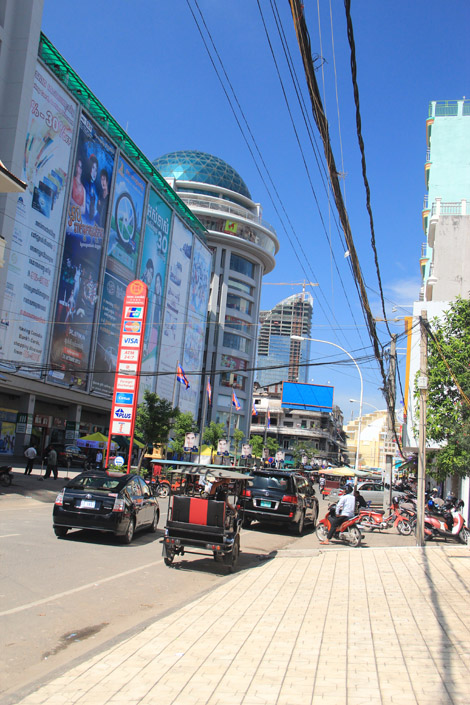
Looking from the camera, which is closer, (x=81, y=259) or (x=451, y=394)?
(x=451, y=394)

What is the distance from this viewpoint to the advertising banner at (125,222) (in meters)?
46.0

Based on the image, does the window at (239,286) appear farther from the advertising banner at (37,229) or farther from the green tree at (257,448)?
the advertising banner at (37,229)

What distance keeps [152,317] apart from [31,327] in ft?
63.2

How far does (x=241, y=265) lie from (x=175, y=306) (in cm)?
3666

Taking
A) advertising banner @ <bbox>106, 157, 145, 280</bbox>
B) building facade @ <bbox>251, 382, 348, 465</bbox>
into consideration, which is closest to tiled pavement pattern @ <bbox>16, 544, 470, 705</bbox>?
advertising banner @ <bbox>106, 157, 145, 280</bbox>

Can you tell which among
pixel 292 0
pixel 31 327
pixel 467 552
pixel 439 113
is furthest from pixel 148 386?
pixel 292 0

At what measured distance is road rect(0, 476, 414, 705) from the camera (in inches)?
231

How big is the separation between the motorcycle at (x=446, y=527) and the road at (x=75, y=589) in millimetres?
5158

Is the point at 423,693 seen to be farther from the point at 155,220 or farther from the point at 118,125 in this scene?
the point at 155,220

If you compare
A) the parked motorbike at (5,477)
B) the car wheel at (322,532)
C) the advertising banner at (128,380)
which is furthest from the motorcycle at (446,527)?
the parked motorbike at (5,477)

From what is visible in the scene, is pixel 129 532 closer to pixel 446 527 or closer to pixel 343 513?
pixel 343 513

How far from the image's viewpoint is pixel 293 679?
197 inches

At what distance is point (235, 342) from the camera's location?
94000 mm

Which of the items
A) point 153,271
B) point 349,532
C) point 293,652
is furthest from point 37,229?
point 293,652
